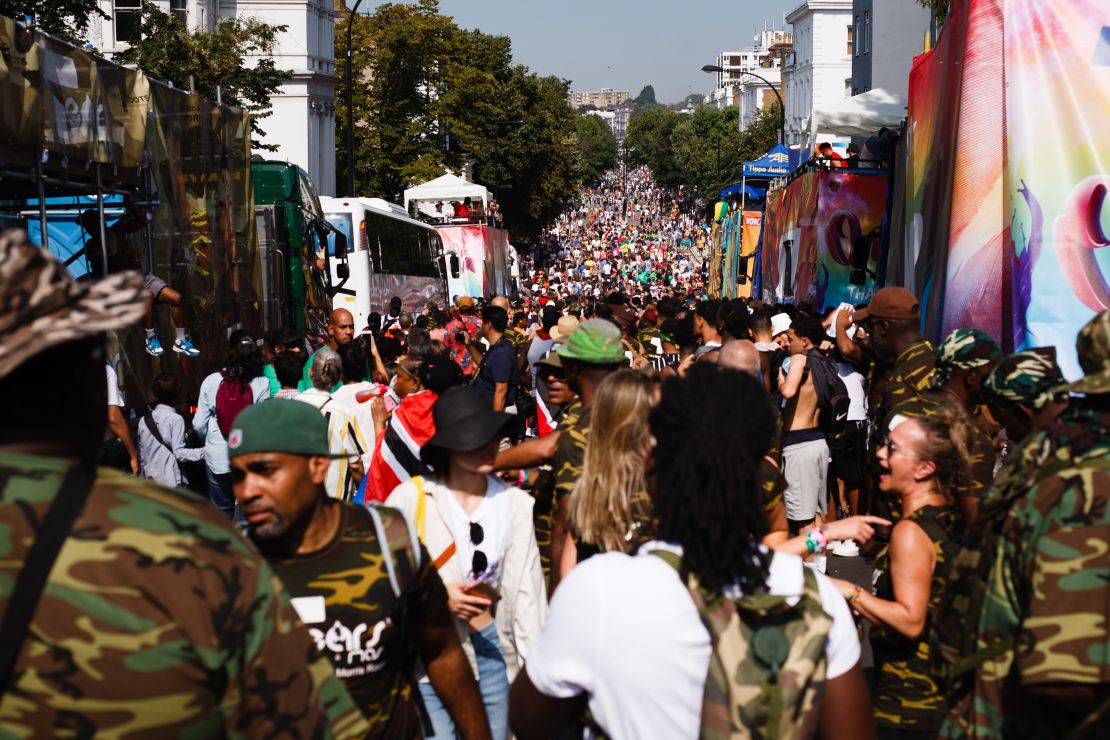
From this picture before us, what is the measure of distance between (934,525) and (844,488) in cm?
715

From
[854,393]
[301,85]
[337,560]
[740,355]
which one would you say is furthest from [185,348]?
[301,85]

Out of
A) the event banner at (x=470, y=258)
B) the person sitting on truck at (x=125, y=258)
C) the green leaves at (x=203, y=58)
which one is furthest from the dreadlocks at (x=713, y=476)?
the event banner at (x=470, y=258)

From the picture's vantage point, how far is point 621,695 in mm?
2572

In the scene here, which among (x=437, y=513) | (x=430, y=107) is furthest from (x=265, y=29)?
(x=437, y=513)

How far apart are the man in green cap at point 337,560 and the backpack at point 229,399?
5.70m

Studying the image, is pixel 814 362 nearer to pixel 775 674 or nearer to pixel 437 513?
pixel 437 513

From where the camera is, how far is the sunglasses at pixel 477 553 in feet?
15.1

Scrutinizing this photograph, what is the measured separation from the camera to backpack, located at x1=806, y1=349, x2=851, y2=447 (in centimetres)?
919

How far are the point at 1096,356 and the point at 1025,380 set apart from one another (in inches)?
27.6

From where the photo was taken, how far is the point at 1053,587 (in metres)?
2.64

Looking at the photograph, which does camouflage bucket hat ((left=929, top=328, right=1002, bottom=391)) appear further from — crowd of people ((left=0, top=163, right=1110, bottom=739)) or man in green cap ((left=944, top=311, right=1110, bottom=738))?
man in green cap ((left=944, top=311, right=1110, bottom=738))

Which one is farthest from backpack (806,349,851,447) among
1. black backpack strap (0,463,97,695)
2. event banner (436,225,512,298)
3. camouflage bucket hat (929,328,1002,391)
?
event banner (436,225,512,298)

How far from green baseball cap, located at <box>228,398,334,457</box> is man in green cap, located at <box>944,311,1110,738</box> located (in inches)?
63.5

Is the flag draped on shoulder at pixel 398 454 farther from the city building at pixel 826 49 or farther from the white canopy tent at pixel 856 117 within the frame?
the city building at pixel 826 49
